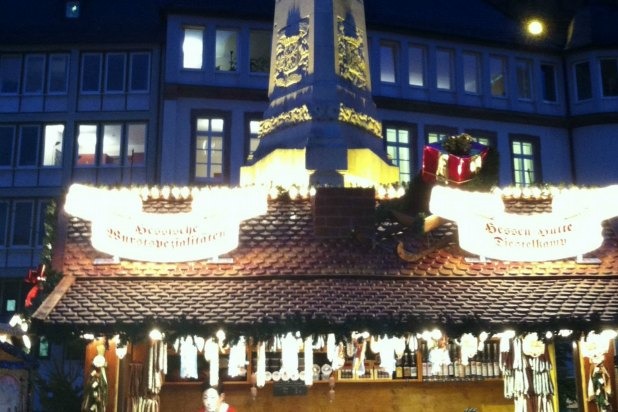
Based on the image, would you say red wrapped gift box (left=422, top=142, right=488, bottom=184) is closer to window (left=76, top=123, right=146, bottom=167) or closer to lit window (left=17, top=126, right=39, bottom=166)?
window (left=76, top=123, right=146, bottom=167)

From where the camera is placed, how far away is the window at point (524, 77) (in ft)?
100.0

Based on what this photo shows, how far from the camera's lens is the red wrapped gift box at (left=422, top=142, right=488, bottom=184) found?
12.1 metres

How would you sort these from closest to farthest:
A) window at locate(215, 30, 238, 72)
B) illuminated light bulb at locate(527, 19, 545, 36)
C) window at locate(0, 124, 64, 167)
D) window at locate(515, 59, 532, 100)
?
window at locate(215, 30, 238, 72) → window at locate(0, 124, 64, 167) → window at locate(515, 59, 532, 100) → illuminated light bulb at locate(527, 19, 545, 36)

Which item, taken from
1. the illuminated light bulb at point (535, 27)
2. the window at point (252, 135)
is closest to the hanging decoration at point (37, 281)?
the window at point (252, 135)

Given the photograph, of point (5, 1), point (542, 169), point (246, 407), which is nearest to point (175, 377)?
point (246, 407)

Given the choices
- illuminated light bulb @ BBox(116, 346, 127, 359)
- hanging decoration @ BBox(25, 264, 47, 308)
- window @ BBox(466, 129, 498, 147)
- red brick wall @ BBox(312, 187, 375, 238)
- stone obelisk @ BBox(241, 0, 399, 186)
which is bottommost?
illuminated light bulb @ BBox(116, 346, 127, 359)

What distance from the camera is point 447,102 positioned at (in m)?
28.8

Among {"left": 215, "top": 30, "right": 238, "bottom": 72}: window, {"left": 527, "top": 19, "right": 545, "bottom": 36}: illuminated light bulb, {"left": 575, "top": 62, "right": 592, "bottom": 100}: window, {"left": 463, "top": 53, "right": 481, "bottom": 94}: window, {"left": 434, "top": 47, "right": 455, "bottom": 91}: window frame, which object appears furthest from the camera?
{"left": 527, "top": 19, "right": 545, "bottom": 36}: illuminated light bulb

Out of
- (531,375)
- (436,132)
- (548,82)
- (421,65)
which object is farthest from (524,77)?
(531,375)

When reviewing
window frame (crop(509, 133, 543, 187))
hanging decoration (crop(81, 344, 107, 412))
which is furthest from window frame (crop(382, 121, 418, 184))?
hanging decoration (crop(81, 344, 107, 412))

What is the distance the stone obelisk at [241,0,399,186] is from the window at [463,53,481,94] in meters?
15.9

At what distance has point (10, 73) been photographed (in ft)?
96.6

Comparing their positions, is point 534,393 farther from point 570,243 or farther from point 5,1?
point 5,1

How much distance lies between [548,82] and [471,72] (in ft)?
12.1
